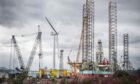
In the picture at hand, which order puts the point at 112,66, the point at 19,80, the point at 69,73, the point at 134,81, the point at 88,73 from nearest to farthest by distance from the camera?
the point at 134,81
the point at 19,80
the point at 88,73
the point at 112,66
the point at 69,73

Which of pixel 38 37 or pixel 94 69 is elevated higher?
pixel 38 37

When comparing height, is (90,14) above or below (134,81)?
above

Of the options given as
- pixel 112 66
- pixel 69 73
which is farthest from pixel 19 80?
pixel 69 73

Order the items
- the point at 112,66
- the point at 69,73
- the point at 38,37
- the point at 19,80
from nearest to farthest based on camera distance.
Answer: the point at 19,80, the point at 112,66, the point at 69,73, the point at 38,37

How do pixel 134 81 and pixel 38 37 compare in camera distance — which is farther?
Answer: pixel 38 37

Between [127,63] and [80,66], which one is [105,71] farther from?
[127,63]

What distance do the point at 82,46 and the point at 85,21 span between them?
11834 mm

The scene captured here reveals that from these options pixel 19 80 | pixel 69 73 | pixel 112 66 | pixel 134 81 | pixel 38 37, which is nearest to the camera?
pixel 134 81

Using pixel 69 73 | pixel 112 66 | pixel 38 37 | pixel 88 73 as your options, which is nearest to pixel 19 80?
pixel 88 73

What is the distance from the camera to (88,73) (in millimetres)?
118375

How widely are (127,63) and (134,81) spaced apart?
10549 cm

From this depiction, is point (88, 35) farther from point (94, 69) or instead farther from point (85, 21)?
point (94, 69)

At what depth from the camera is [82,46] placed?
131m

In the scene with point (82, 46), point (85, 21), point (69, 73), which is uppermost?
point (85, 21)
